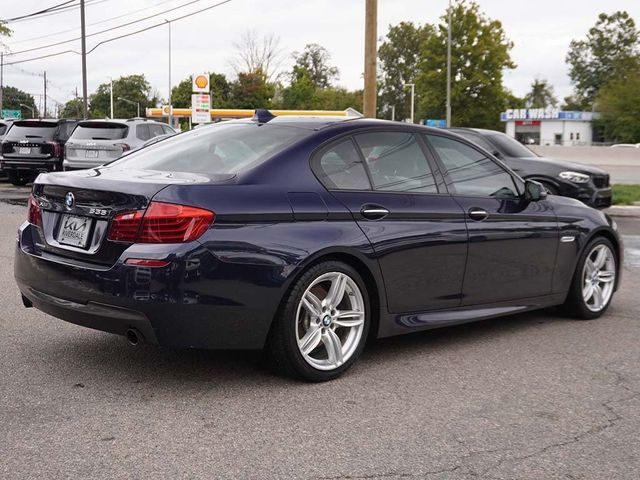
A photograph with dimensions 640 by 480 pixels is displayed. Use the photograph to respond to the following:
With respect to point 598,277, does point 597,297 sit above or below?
below

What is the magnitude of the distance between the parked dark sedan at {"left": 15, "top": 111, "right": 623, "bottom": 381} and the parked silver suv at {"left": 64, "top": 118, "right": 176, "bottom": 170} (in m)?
12.9

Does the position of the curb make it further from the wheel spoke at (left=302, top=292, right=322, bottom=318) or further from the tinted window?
the wheel spoke at (left=302, top=292, right=322, bottom=318)

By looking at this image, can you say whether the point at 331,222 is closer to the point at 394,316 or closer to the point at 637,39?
the point at 394,316

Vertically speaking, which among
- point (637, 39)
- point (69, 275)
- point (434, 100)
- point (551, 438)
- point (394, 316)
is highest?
point (637, 39)

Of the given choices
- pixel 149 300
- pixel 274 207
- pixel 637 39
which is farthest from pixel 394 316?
pixel 637 39

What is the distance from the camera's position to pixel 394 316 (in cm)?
487

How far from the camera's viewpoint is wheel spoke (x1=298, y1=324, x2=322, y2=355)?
175 inches

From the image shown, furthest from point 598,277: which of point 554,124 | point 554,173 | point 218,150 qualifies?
point 554,124

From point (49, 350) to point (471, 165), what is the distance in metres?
3.03

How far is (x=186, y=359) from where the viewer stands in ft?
16.1

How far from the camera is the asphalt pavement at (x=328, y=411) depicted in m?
3.35

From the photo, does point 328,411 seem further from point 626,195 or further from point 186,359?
point 626,195

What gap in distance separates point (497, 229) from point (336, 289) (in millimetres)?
1483

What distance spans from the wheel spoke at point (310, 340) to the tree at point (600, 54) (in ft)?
362
